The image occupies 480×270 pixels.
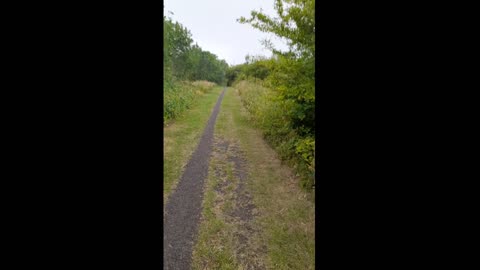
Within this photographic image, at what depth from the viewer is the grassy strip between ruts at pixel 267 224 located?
3166 millimetres

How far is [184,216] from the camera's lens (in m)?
4.11

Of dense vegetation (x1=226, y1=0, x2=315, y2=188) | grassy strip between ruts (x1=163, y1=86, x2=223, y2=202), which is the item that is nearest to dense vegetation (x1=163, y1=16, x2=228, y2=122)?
grassy strip between ruts (x1=163, y1=86, x2=223, y2=202)

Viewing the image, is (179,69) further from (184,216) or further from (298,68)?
(184,216)

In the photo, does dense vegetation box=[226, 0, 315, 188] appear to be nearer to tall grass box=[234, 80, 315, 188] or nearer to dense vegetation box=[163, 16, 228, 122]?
tall grass box=[234, 80, 315, 188]

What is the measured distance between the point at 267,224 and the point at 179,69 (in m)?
21.0

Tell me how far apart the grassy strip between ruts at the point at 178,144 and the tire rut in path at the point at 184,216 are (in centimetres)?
19

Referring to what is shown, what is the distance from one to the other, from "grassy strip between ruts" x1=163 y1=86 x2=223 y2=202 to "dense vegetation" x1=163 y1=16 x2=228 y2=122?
0.84m

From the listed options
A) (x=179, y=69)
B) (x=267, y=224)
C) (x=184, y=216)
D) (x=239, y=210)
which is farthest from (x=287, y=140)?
(x=179, y=69)

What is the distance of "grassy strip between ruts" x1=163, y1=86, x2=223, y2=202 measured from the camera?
18.9 ft

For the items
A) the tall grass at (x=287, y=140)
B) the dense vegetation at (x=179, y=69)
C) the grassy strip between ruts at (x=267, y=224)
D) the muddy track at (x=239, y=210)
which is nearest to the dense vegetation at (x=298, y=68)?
the tall grass at (x=287, y=140)
